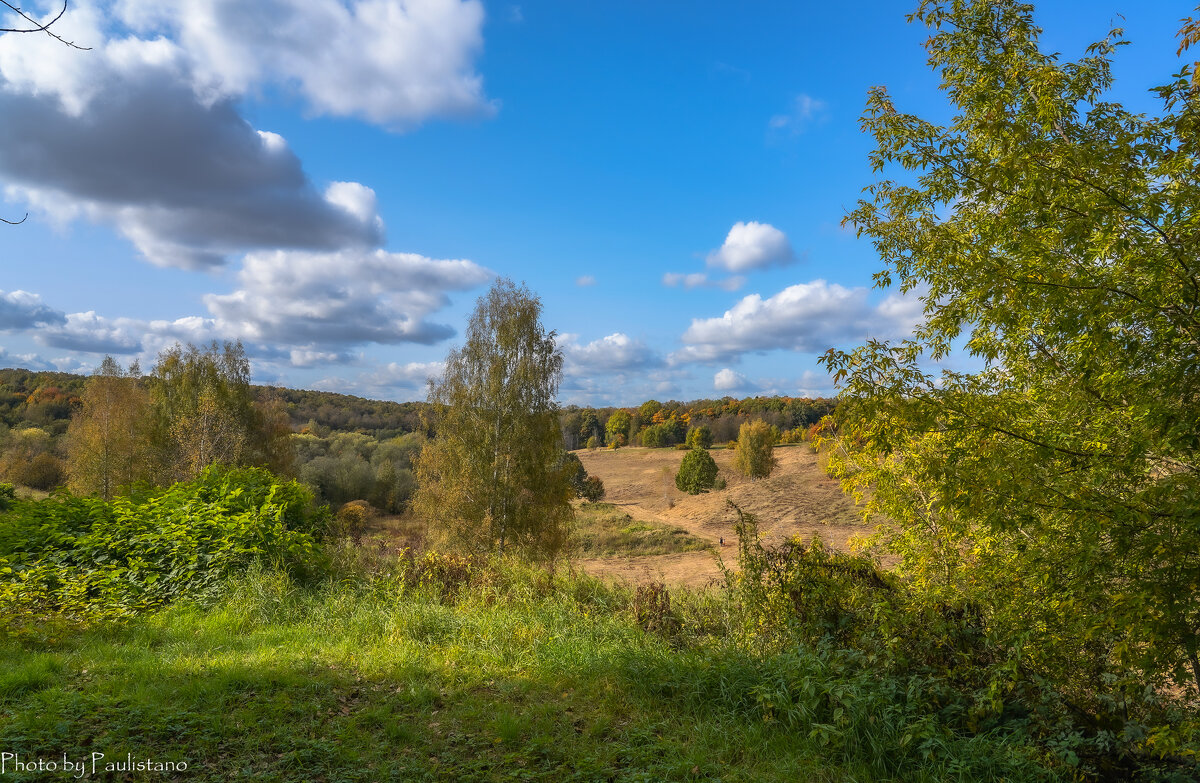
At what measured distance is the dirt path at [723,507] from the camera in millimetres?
21547

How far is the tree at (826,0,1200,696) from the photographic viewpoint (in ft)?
11.3

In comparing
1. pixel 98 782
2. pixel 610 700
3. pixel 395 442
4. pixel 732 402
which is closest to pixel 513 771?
pixel 610 700

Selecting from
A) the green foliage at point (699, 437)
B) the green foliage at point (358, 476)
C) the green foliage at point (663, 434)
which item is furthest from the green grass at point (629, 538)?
the green foliage at point (663, 434)

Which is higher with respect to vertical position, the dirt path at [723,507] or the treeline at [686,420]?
the treeline at [686,420]

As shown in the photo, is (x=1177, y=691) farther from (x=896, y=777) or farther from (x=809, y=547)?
(x=896, y=777)

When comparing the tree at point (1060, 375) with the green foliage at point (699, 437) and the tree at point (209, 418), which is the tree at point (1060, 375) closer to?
the tree at point (209, 418)

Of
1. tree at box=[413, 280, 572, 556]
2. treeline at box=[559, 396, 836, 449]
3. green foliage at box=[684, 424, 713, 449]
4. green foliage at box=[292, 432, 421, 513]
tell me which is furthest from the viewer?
treeline at box=[559, 396, 836, 449]

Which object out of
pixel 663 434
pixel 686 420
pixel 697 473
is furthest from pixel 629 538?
pixel 686 420

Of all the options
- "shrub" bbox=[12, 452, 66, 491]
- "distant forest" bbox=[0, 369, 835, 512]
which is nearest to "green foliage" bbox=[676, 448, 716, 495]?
"distant forest" bbox=[0, 369, 835, 512]

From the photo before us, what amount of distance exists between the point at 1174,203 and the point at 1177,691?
590 centimetres

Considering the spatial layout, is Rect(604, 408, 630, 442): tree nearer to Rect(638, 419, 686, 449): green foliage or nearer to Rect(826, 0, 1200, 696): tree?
Rect(638, 419, 686, 449): green foliage

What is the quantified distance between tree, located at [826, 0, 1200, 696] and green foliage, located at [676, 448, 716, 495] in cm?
2973

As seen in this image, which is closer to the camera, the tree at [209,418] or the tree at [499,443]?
the tree at [499,443]

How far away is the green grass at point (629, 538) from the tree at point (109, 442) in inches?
640
